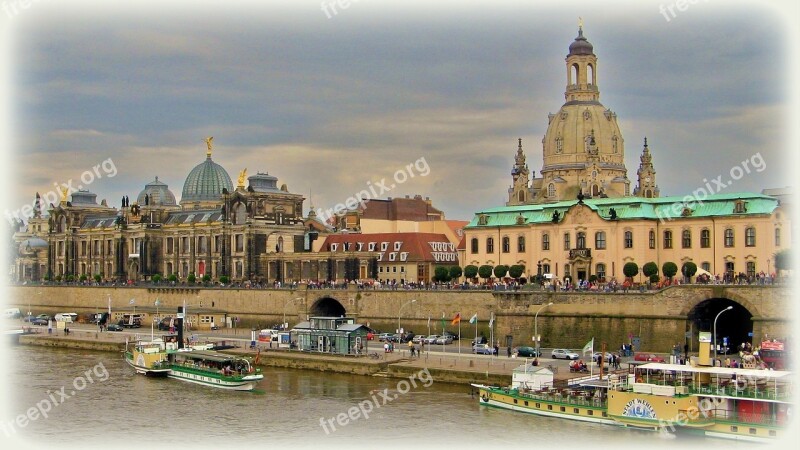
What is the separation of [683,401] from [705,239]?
33563mm

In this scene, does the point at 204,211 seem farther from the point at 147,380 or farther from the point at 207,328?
the point at 147,380

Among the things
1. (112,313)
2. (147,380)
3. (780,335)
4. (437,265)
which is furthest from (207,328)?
(780,335)

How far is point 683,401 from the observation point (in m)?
50.9

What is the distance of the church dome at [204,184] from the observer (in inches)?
5920

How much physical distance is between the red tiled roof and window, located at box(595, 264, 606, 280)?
2805cm

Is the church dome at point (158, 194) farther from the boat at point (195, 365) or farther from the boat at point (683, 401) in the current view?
the boat at point (683, 401)

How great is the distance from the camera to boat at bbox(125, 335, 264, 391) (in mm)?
67938

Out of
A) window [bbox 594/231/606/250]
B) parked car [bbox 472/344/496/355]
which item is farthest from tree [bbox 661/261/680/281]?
parked car [bbox 472/344/496/355]

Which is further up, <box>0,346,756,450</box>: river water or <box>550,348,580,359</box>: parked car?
<box>550,348,580,359</box>: parked car

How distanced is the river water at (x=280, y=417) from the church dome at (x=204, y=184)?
76188 mm

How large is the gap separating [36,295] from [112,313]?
31752 mm

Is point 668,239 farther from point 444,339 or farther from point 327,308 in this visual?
point 327,308

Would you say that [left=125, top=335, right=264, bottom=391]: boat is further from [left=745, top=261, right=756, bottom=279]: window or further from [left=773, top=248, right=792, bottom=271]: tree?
[left=745, top=261, right=756, bottom=279]: window

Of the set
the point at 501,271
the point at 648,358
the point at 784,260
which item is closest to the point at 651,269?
the point at 784,260
